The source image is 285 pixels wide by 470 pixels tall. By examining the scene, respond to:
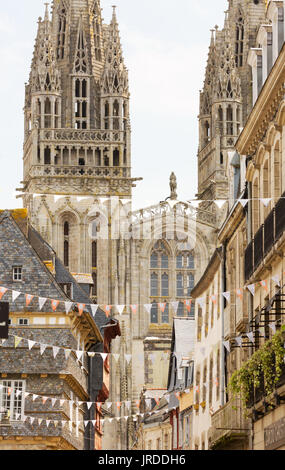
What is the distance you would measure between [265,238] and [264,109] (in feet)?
9.72

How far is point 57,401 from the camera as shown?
1786 inches

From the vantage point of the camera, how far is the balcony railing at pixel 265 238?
28.1 m

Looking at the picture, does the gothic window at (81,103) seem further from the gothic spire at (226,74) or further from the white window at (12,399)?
the white window at (12,399)

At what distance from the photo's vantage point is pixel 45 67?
330 feet

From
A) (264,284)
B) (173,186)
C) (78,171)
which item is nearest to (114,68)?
(78,171)

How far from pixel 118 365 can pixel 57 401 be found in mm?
47932

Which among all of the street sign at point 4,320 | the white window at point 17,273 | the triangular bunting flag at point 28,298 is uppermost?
the white window at point 17,273

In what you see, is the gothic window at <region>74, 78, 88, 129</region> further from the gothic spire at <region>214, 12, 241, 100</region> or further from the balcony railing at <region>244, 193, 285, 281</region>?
the balcony railing at <region>244, 193, 285, 281</region>

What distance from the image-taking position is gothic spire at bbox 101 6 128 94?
100875mm

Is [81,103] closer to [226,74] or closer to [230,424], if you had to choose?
[226,74]

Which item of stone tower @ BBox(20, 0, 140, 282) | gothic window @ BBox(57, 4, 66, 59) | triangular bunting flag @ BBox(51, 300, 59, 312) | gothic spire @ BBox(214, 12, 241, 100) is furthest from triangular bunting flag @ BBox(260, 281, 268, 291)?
gothic window @ BBox(57, 4, 66, 59)

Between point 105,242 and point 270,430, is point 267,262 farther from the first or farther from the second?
point 105,242

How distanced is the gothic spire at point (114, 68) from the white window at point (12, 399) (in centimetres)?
5696

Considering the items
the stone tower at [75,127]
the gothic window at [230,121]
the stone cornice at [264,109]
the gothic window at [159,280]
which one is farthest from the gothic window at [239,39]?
the stone cornice at [264,109]
